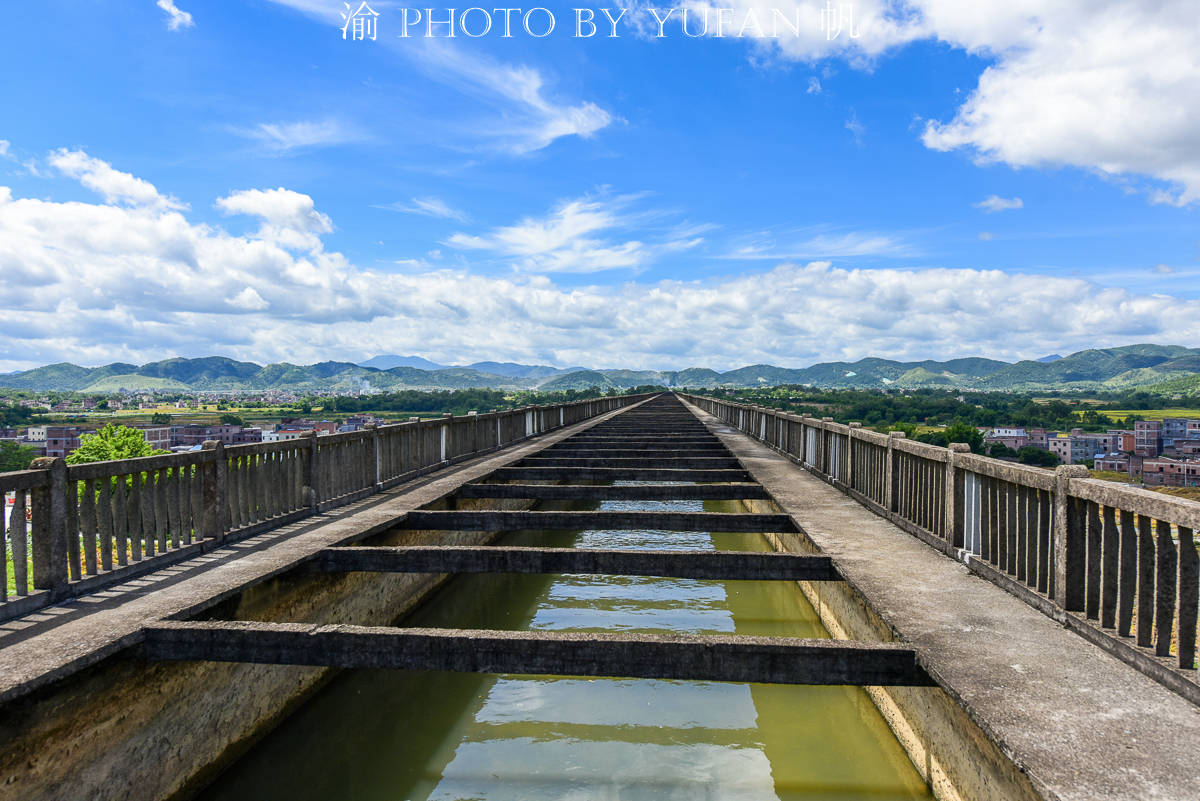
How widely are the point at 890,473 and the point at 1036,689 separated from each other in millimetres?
5413

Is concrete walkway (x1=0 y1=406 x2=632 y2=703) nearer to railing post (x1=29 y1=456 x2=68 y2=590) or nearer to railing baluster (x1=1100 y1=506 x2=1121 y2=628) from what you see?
railing post (x1=29 y1=456 x2=68 y2=590)

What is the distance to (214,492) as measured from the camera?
741 cm

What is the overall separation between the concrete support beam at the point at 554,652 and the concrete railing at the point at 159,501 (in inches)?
55.6

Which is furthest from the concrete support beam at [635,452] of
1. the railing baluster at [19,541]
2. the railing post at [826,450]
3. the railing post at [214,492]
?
the railing baluster at [19,541]

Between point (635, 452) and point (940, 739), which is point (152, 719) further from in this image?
point (635, 452)

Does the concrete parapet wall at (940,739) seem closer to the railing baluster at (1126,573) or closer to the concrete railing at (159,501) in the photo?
the railing baluster at (1126,573)

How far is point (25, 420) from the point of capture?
15512cm

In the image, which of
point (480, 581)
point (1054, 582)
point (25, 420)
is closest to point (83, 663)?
point (1054, 582)

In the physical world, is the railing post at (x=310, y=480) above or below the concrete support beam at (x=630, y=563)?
above

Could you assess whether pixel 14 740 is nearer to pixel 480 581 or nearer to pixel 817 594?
pixel 480 581

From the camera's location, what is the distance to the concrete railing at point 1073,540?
154 inches

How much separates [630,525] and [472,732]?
122 inches

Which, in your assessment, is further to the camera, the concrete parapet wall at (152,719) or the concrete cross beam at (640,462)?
the concrete cross beam at (640,462)

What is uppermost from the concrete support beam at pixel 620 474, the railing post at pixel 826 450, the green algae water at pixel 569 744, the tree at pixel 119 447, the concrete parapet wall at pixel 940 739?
the railing post at pixel 826 450
